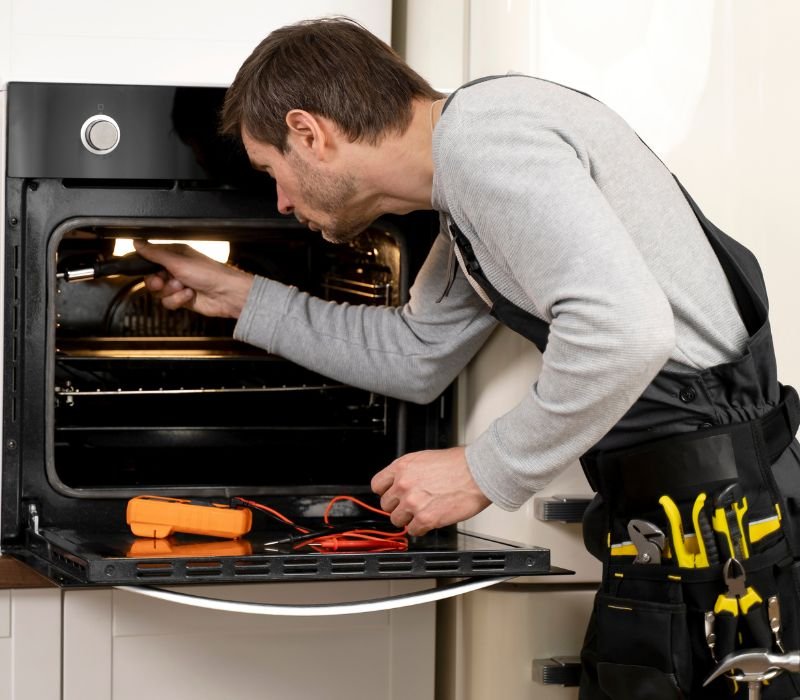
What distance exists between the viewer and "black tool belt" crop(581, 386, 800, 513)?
121 centimetres

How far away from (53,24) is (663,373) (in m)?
0.96

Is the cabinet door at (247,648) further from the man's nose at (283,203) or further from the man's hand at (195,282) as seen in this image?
the man's nose at (283,203)

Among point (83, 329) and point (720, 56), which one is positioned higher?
point (720, 56)

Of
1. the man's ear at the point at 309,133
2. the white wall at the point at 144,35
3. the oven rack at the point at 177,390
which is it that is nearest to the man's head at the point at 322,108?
the man's ear at the point at 309,133

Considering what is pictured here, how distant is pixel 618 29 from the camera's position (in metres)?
1.47

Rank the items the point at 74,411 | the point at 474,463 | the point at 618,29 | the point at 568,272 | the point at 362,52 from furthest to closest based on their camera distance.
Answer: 1. the point at 74,411
2. the point at 618,29
3. the point at 362,52
4. the point at 474,463
5. the point at 568,272

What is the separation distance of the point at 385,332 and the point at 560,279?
50 centimetres

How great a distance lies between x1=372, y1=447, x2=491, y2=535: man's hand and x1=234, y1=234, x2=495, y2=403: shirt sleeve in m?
0.24

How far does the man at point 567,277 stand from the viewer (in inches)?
42.9

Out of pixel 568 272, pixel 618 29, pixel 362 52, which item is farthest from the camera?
pixel 618 29

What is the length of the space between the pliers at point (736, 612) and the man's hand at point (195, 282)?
0.78m

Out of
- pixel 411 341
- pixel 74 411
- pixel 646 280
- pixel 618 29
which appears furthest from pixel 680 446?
pixel 74 411

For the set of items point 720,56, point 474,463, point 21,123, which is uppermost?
point 720,56

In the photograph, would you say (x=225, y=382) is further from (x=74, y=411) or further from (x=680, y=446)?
(x=680, y=446)
